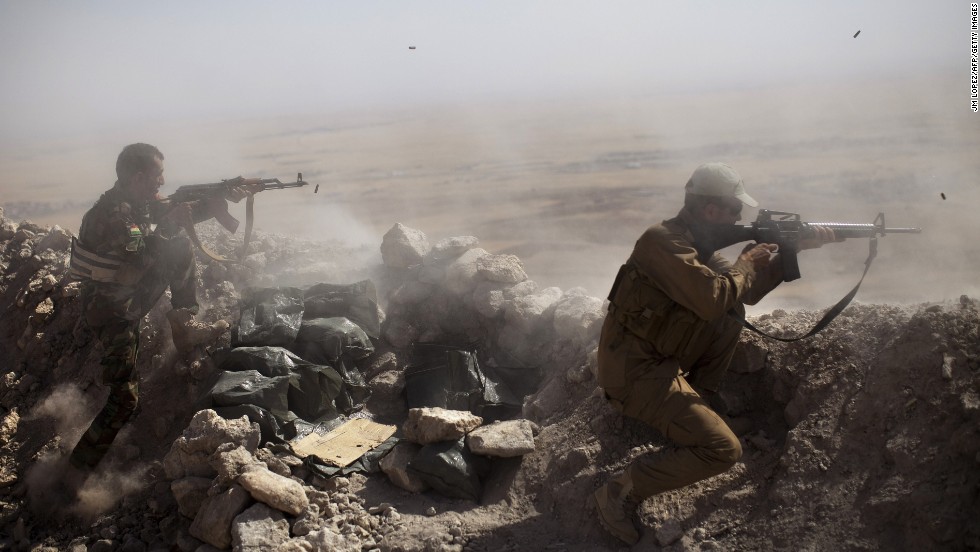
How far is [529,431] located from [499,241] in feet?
25.3

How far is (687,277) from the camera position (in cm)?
306

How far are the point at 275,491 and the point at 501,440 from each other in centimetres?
124

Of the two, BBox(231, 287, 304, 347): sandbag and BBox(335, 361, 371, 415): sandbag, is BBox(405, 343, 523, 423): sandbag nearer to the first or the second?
BBox(335, 361, 371, 415): sandbag

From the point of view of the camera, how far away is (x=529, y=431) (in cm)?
399

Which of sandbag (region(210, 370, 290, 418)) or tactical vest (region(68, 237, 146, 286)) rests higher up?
tactical vest (region(68, 237, 146, 286))

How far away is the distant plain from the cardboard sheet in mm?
3615

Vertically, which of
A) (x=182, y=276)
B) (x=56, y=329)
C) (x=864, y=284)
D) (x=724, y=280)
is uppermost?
(x=724, y=280)

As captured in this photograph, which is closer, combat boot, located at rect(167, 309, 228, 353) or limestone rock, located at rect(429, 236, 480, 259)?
combat boot, located at rect(167, 309, 228, 353)

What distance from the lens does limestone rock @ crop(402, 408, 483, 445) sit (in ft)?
12.9

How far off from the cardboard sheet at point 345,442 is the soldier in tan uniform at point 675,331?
5.09 feet

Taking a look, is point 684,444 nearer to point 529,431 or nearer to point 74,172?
point 529,431

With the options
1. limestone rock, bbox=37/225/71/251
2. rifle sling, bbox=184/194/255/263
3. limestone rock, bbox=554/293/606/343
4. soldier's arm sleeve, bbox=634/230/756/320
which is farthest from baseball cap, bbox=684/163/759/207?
limestone rock, bbox=37/225/71/251

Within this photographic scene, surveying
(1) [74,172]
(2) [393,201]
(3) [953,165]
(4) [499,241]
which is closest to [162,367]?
(4) [499,241]

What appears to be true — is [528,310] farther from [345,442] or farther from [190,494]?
[190,494]
